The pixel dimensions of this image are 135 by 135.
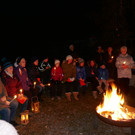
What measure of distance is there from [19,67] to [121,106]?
3866 millimetres

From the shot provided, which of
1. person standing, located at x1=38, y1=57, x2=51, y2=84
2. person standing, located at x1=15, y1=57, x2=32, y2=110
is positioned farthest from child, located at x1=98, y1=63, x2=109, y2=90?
person standing, located at x1=15, y1=57, x2=32, y2=110

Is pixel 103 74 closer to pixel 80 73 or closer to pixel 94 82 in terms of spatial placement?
pixel 94 82

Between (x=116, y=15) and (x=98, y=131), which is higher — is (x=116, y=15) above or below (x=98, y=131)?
above

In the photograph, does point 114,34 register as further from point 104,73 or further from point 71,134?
point 71,134

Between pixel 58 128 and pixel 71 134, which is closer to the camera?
pixel 71 134

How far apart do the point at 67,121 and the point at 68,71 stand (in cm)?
284

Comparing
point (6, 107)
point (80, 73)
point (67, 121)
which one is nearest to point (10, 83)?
point (6, 107)

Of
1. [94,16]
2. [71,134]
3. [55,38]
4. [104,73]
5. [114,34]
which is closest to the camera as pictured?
[71,134]

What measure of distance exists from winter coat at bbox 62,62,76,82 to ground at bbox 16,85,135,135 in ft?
3.86

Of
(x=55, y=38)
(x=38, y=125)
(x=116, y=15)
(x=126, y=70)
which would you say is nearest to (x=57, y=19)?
(x=55, y=38)

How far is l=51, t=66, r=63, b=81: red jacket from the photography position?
7512 millimetres

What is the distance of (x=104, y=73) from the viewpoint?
8.01 meters

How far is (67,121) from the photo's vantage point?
5273 mm

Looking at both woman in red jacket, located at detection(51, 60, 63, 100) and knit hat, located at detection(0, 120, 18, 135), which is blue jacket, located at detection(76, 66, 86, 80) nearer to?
woman in red jacket, located at detection(51, 60, 63, 100)
